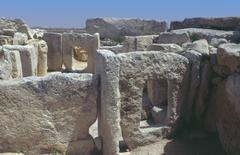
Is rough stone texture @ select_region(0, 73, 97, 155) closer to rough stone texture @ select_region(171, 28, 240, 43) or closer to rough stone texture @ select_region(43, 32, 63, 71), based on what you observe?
rough stone texture @ select_region(171, 28, 240, 43)

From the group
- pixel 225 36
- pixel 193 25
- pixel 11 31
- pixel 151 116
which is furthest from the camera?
pixel 11 31

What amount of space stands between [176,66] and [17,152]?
11.1 ft

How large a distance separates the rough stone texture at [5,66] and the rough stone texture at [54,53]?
32.4 feet

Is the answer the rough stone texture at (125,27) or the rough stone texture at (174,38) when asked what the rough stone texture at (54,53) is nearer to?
the rough stone texture at (125,27)

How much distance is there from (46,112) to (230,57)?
11.2ft

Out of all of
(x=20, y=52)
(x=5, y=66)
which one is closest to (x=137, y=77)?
(x=5, y=66)

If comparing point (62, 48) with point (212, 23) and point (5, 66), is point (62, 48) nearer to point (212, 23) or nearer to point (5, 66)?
point (212, 23)

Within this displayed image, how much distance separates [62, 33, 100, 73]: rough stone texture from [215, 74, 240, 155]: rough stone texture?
10.6 meters

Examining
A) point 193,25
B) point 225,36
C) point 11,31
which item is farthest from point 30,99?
point 11,31

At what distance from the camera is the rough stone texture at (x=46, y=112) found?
Answer: 809 centimetres

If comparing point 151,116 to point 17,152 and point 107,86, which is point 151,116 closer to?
point 107,86

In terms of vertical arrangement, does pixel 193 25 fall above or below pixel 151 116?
above

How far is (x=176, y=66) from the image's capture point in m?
9.16

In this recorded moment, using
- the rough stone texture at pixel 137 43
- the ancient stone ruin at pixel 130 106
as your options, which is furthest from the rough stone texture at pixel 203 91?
the rough stone texture at pixel 137 43
